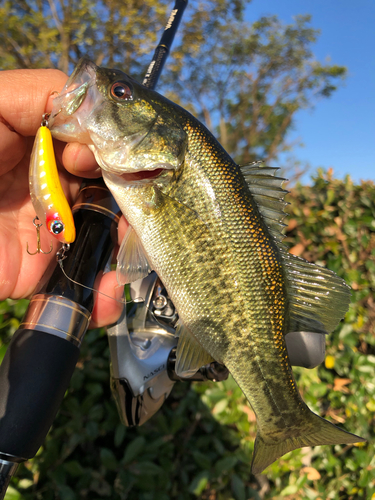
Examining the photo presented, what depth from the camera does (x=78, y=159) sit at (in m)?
1.28

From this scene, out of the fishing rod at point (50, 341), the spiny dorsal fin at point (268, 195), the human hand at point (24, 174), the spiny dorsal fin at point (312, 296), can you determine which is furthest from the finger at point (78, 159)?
the spiny dorsal fin at point (312, 296)

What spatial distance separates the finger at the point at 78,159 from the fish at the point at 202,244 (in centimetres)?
11

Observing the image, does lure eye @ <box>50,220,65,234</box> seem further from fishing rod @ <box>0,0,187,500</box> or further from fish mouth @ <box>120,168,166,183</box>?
fish mouth @ <box>120,168,166,183</box>

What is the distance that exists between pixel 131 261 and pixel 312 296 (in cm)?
75

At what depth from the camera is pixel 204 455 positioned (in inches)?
84.0

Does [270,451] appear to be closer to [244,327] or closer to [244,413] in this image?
[244,327]

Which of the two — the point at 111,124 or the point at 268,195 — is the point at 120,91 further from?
the point at 268,195

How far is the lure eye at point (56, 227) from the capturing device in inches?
41.1

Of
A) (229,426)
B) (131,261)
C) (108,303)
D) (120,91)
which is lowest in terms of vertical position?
(229,426)

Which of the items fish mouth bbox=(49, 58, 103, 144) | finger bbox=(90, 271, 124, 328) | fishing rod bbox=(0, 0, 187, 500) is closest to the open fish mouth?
fish mouth bbox=(49, 58, 103, 144)

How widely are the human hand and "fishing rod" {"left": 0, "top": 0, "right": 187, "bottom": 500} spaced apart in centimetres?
16

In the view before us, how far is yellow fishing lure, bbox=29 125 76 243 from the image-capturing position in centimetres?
104

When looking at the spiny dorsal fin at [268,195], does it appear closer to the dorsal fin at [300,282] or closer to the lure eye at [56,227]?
the dorsal fin at [300,282]

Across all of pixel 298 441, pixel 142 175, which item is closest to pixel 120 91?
pixel 142 175
